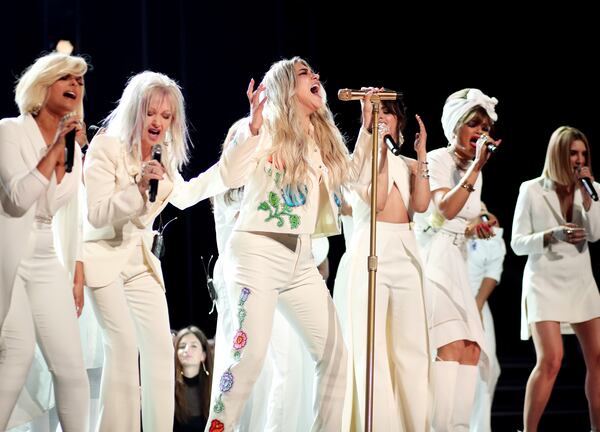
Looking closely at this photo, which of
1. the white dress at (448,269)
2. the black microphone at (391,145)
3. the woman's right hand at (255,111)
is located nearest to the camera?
the woman's right hand at (255,111)

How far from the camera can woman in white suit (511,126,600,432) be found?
4863mm

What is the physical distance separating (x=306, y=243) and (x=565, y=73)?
185 inches

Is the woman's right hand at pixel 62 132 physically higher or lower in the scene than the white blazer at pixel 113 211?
higher

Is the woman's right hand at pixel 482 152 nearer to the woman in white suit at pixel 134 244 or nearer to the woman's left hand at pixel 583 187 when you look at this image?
the woman's left hand at pixel 583 187

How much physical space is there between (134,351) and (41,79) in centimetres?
112

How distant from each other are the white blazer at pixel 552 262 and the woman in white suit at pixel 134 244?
6.64 ft

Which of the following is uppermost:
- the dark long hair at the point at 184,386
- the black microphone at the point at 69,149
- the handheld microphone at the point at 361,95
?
the handheld microphone at the point at 361,95

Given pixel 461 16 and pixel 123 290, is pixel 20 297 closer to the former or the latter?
pixel 123 290

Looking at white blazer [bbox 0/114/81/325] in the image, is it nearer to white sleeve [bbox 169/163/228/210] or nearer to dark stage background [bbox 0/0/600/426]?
white sleeve [bbox 169/163/228/210]

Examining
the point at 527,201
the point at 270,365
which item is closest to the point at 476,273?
the point at 527,201

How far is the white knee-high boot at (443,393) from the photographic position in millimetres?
4266

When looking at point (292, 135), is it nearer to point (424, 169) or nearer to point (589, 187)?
point (424, 169)

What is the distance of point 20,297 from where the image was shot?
10.6 feet

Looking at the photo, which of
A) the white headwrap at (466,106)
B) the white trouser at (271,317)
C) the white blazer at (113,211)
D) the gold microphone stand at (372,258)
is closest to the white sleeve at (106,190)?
the white blazer at (113,211)
